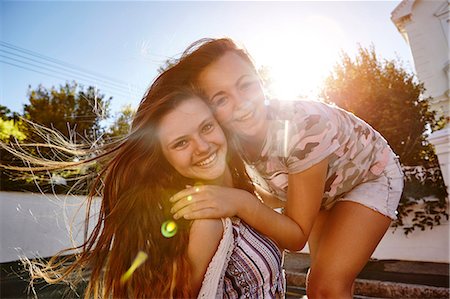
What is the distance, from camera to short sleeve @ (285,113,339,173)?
2086mm

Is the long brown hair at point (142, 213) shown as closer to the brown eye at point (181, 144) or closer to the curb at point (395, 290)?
the brown eye at point (181, 144)

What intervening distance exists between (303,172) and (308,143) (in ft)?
0.57

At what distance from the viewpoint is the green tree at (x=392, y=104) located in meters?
10.3

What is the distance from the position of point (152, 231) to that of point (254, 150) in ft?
3.07

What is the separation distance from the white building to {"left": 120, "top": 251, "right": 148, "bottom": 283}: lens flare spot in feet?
49.2

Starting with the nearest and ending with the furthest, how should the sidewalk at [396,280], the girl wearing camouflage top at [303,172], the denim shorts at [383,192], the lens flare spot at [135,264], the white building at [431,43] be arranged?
the lens flare spot at [135,264] < the girl wearing camouflage top at [303,172] < the denim shorts at [383,192] < the sidewalk at [396,280] < the white building at [431,43]

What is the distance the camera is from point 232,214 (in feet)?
6.14

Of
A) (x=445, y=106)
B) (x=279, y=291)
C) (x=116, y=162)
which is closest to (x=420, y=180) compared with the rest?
(x=279, y=291)

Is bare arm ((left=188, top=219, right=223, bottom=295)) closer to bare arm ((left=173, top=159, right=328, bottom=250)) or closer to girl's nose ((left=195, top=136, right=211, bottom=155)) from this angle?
bare arm ((left=173, top=159, right=328, bottom=250))

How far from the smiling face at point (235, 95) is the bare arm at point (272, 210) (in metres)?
0.42

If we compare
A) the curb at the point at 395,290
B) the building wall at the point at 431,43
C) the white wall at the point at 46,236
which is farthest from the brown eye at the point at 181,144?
the building wall at the point at 431,43

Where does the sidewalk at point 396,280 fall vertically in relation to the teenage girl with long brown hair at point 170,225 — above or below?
below

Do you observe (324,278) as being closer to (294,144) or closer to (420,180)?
(294,144)

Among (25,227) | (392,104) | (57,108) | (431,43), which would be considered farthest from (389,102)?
(57,108)
